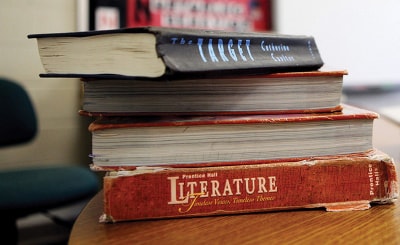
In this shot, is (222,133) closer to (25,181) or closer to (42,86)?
(25,181)

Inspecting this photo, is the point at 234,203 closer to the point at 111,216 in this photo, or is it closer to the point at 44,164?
the point at 111,216

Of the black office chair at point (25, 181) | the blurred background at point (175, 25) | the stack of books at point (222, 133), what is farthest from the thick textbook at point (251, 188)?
the blurred background at point (175, 25)

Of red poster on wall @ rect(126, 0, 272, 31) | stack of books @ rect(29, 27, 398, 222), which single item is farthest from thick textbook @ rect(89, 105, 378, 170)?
red poster on wall @ rect(126, 0, 272, 31)

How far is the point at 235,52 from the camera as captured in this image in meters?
0.47

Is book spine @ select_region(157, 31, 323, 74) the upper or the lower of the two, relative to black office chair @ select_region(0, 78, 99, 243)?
upper

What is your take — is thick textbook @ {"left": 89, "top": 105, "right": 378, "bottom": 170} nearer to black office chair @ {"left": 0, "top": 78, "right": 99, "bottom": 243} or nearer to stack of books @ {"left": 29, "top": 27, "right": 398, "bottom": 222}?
stack of books @ {"left": 29, "top": 27, "right": 398, "bottom": 222}

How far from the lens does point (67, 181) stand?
135 cm

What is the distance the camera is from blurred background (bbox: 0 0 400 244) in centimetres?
177

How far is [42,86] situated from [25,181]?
0.60 m

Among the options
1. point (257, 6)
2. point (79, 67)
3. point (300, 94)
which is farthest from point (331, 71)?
point (257, 6)

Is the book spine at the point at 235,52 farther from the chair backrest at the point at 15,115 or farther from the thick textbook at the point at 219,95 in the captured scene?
the chair backrest at the point at 15,115

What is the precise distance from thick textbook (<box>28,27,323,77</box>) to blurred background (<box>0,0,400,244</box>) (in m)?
1.25

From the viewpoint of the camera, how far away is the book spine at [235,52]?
1.36ft

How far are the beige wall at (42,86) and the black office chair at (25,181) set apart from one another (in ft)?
0.43
